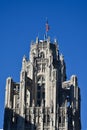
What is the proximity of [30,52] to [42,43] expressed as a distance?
3.14 metres

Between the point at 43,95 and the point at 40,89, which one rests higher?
the point at 40,89

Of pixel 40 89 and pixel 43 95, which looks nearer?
pixel 43 95

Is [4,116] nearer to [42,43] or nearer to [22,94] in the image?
[22,94]

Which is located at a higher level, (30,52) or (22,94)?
(30,52)

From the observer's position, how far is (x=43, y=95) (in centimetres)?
13738

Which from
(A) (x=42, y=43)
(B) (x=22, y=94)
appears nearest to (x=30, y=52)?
(A) (x=42, y=43)

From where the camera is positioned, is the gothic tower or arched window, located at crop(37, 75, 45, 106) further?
arched window, located at crop(37, 75, 45, 106)

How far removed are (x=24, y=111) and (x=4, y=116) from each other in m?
4.03

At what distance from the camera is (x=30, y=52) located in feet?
476

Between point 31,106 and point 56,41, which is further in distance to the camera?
point 56,41

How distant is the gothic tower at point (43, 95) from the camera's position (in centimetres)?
13162

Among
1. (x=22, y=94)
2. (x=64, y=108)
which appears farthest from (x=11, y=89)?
(x=64, y=108)

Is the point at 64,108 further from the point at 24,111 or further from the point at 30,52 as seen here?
the point at 30,52

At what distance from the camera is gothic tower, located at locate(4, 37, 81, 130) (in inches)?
5182
